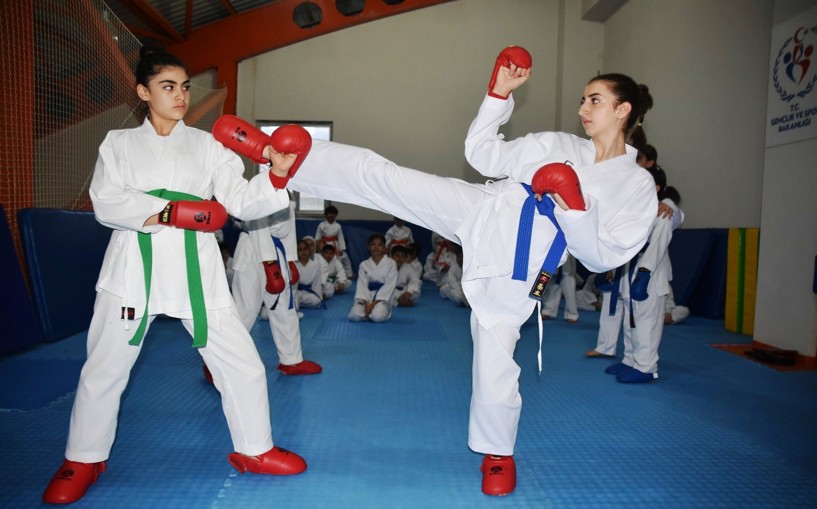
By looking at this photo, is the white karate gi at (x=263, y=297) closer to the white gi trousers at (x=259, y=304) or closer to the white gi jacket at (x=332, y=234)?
the white gi trousers at (x=259, y=304)

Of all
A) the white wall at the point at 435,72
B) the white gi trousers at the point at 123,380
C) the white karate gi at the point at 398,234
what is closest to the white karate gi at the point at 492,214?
the white gi trousers at the point at 123,380

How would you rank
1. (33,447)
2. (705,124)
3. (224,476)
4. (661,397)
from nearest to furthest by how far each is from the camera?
1. (224,476)
2. (33,447)
3. (661,397)
4. (705,124)

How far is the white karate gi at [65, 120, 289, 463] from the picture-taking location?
1905 millimetres

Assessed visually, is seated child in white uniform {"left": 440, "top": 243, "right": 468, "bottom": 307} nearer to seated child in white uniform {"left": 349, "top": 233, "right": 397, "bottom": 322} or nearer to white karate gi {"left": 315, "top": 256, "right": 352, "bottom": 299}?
seated child in white uniform {"left": 349, "top": 233, "right": 397, "bottom": 322}

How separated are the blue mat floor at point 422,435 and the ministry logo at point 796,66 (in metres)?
2.26

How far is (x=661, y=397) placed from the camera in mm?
3371

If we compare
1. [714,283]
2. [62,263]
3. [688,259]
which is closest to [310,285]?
[62,263]

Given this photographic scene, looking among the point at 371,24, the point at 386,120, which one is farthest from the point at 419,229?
the point at 371,24

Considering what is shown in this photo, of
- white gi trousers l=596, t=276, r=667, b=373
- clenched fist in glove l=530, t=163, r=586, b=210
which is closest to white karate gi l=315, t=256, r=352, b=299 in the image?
white gi trousers l=596, t=276, r=667, b=373

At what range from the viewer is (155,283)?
1.95m

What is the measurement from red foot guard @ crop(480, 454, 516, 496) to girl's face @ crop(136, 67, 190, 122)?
70.8 inches

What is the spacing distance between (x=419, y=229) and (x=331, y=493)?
9.61 meters

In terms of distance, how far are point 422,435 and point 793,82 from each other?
14.0 ft

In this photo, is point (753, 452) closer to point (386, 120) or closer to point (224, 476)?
point (224, 476)
